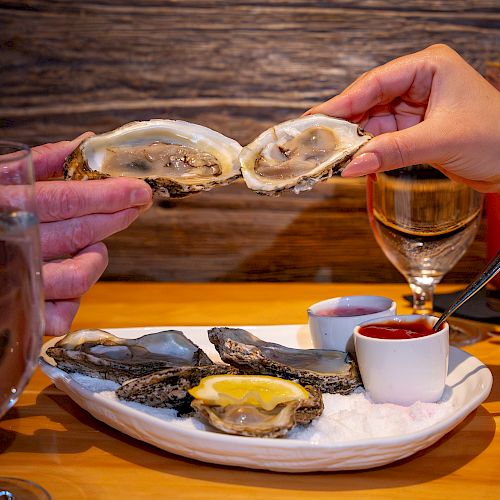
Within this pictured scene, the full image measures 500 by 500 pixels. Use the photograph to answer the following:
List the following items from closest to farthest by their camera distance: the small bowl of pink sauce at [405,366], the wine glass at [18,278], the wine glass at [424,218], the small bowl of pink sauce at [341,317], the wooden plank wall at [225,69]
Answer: the wine glass at [18,278] → the small bowl of pink sauce at [405,366] → the small bowl of pink sauce at [341,317] → the wine glass at [424,218] → the wooden plank wall at [225,69]

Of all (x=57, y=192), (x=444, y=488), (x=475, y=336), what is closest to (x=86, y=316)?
(x=57, y=192)

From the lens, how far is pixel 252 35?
1672mm

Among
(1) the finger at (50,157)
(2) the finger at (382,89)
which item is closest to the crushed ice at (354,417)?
(1) the finger at (50,157)

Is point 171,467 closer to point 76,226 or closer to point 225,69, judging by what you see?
point 76,226

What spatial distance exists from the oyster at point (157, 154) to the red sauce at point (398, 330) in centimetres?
25

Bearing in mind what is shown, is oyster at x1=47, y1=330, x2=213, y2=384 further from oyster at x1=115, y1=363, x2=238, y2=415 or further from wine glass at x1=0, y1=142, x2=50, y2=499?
wine glass at x1=0, y1=142, x2=50, y2=499

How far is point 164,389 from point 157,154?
1.19 ft

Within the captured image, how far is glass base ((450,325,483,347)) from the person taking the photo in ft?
4.13

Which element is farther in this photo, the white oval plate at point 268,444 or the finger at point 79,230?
the finger at point 79,230

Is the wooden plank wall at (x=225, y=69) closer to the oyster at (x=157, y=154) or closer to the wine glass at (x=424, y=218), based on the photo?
the wine glass at (x=424, y=218)

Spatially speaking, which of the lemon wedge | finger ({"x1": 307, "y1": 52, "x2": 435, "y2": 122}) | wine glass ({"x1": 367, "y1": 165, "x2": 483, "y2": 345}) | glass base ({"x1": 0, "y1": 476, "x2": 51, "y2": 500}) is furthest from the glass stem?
glass base ({"x1": 0, "y1": 476, "x2": 51, "y2": 500})

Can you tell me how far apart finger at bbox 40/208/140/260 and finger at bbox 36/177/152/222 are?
0.06ft

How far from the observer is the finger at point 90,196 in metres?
0.91

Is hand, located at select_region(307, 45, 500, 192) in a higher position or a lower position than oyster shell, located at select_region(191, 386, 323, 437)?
higher
